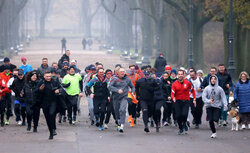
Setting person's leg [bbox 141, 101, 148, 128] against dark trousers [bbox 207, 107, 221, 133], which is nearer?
dark trousers [bbox 207, 107, 221, 133]

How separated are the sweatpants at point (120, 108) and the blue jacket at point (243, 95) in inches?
112

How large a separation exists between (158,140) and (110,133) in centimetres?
173

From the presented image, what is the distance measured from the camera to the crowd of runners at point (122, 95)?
1488 centimetres

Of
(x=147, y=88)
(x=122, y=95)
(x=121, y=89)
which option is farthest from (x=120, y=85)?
(x=147, y=88)

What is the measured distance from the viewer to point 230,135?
1555 centimetres

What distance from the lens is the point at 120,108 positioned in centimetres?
1599

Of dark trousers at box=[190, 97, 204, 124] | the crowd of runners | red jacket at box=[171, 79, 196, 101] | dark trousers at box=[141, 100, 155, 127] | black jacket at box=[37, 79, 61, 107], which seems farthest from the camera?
Result: dark trousers at box=[190, 97, 204, 124]

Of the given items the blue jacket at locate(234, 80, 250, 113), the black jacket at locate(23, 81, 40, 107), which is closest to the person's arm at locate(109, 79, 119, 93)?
the black jacket at locate(23, 81, 40, 107)

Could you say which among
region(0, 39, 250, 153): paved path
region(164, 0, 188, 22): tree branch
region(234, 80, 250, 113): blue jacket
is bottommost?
region(0, 39, 250, 153): paved path

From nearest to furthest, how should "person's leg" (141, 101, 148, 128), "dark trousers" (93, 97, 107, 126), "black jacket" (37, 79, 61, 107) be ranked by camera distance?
"black jacket" (37, 79, 61, 107) < "person's leg" (141, 101, 148, 128) < "dark trousers" (93, 97, 107, 126)

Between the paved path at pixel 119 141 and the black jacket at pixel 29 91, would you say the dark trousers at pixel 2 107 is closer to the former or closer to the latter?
the paved path at pixel 119 141

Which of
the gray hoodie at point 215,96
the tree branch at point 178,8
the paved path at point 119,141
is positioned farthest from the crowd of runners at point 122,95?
the tree branch at point 178,8

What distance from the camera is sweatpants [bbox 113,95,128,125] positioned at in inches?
623

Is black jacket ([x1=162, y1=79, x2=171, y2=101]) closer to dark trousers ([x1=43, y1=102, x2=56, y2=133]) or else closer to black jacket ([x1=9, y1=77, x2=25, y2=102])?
dark trousers ([x1=43, y1=102, x2=56, y2=133])
